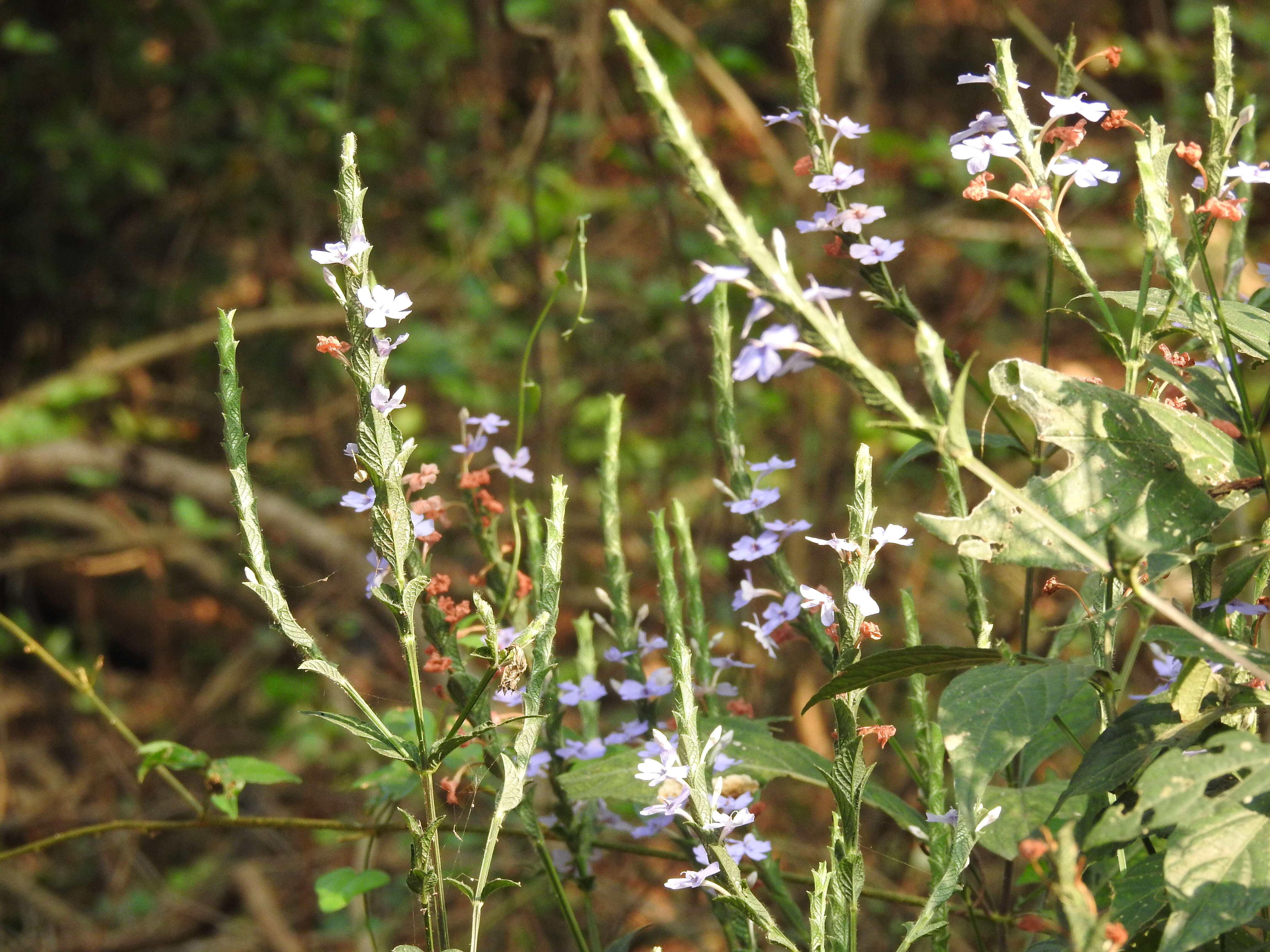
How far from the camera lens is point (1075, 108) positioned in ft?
2.67

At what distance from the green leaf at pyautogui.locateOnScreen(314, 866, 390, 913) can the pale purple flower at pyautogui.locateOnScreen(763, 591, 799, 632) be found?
0.47 metres

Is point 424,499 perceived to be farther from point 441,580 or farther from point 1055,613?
point 1055,613

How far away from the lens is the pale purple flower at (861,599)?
757 mm

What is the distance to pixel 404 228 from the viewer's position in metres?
4.44

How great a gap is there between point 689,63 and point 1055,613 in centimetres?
206

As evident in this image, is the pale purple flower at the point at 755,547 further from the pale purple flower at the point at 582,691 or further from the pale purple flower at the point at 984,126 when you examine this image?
the pale purple flower at the point at 984,126

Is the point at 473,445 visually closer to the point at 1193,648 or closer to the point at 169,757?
the point at 169,757

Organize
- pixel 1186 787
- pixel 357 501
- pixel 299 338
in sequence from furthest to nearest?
pixel 299 338 < pixel 357 501 < pixel 1186 787

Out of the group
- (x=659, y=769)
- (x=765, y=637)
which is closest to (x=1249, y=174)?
(x=765, y=637)

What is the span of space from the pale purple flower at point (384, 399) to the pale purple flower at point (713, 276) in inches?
7.9

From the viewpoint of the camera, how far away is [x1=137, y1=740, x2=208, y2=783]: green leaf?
1223 millimetres

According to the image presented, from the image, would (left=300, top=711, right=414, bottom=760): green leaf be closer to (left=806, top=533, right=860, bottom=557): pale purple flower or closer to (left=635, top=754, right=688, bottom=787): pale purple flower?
(left=635, top=754, right=688, bottom=787): pale purple flower

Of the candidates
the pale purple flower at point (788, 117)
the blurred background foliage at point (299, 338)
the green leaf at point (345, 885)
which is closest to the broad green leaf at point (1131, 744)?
the pale purple flower at point (788, 117)

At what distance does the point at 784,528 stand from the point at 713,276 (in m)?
0.38
